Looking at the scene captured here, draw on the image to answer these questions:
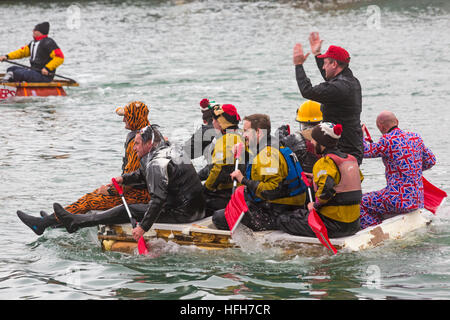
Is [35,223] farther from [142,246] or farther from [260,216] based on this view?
[260,216]

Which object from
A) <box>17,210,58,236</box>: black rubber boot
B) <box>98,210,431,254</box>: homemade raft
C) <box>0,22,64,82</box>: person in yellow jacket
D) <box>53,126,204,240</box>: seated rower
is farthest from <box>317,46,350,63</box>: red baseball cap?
<box>0,22,64,82</box>: person in yellow jacket

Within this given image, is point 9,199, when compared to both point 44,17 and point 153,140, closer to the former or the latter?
point 153,140

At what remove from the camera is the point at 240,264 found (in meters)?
8.97

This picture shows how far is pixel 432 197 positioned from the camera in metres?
10.2

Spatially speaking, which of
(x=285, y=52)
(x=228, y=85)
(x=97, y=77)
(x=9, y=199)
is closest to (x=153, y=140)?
(x=9, y=199)

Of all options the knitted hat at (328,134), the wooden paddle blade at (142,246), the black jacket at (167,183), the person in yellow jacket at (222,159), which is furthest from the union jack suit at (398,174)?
the wooden paddle blade at (142,246)

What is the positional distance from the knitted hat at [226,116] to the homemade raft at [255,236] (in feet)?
3.91

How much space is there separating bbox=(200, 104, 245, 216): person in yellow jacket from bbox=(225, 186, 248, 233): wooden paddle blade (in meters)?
0.60

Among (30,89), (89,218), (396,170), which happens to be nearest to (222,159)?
(89,218)

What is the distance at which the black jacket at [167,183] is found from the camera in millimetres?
8914

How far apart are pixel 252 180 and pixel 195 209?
947 mm

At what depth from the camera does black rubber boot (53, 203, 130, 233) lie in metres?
9.45

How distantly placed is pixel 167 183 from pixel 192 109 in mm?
12332

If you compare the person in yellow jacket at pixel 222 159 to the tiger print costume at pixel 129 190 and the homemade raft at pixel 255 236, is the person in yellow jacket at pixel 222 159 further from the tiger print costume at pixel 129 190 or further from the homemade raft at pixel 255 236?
the tiger print costume at pixel 129 190
